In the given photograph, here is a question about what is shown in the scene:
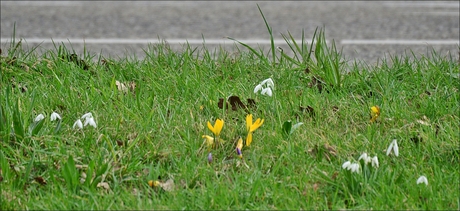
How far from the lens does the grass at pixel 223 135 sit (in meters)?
2.57

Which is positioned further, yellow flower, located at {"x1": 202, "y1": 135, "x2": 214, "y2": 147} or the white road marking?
the white road marking

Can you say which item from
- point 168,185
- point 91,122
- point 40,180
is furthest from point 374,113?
point 40,180

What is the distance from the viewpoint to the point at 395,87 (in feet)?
11.9

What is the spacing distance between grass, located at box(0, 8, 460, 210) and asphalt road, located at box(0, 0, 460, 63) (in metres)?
1.62

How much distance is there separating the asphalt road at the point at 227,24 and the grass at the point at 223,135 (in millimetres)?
1624

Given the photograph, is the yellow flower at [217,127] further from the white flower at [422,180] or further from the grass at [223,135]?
the white flower at [422,180]

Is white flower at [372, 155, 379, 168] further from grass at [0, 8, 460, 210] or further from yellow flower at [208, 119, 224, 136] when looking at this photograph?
yellow flower at [208, 119, 224, 136]

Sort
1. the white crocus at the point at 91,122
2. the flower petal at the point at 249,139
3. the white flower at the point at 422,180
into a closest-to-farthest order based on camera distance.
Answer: the white flower at the point at 422,180
the white crocus at the point at 91,122
the flower petal at the point at 249,139

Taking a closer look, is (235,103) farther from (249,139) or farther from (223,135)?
(249,139)

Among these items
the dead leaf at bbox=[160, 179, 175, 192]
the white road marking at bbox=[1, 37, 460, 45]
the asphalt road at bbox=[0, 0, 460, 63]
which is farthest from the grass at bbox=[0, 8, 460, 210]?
the white road marking at bbox=[1, 37, 460, 45]

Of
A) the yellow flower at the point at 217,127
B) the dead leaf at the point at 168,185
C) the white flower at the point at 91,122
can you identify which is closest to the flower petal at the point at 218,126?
the yellow flower at the point at 217,127

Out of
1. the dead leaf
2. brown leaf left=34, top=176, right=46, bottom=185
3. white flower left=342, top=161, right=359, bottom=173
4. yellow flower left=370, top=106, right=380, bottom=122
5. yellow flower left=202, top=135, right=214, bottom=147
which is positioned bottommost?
the dead leaf

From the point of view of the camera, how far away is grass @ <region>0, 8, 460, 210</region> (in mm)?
2572

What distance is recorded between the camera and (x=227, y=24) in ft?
21.7
